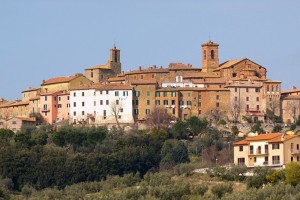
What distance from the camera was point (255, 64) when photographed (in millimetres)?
94125

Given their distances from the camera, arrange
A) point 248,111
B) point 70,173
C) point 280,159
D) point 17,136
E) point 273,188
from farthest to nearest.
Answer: point 248,111, point 17,136, point 70,173, point 280,159, point 273,188

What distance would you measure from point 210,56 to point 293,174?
111 feet

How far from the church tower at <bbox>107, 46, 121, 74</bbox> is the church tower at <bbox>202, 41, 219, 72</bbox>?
6.90m

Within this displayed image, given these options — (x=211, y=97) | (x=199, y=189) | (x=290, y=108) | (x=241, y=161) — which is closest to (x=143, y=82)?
(x=211, y=97)

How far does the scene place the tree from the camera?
61641mm

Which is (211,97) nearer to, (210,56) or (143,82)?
(143,82)

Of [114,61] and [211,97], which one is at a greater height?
[114,61]

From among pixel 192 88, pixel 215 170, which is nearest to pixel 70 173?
pixel 215 170

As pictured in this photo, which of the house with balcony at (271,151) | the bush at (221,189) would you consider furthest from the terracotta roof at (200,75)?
the bush at (221,189)

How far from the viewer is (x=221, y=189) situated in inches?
2418

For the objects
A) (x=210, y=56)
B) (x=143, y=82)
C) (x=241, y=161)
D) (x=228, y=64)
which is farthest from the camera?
(x=210, y=56)

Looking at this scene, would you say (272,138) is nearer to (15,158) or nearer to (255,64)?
(15,158)

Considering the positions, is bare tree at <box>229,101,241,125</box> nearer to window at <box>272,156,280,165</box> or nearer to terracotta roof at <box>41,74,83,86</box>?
terracotta roof at <box>41,74,83,86</box>

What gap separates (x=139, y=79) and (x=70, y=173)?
1848cm
